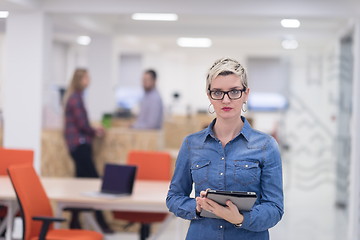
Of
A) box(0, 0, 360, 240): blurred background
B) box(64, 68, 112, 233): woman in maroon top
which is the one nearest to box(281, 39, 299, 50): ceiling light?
box(0, 0, 360, 240): blurred background

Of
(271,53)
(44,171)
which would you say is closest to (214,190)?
(44,171)

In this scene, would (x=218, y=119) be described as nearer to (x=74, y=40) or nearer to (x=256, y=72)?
(x=74, y=40)

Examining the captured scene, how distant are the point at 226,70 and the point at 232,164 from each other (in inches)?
14.8

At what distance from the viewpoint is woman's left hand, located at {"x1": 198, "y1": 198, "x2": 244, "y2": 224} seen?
2568 mm

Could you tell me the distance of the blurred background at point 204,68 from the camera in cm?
771

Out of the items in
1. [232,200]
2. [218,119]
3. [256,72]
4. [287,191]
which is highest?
[256,72]

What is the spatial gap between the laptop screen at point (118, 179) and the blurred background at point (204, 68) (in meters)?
2.51

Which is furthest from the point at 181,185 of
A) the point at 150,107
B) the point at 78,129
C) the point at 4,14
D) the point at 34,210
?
the point at 150,107

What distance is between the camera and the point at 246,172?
8.77 feet

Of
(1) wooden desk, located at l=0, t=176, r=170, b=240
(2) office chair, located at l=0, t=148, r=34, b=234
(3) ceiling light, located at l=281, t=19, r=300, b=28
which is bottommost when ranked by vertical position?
(1) wooden desk, located at l=0, t=176, r=170, b=240

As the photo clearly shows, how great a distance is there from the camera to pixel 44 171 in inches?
311

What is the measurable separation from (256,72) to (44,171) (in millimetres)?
12979

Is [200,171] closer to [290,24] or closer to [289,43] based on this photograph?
[290,24]

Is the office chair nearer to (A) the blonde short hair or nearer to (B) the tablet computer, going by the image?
(A) the blonde short hair
